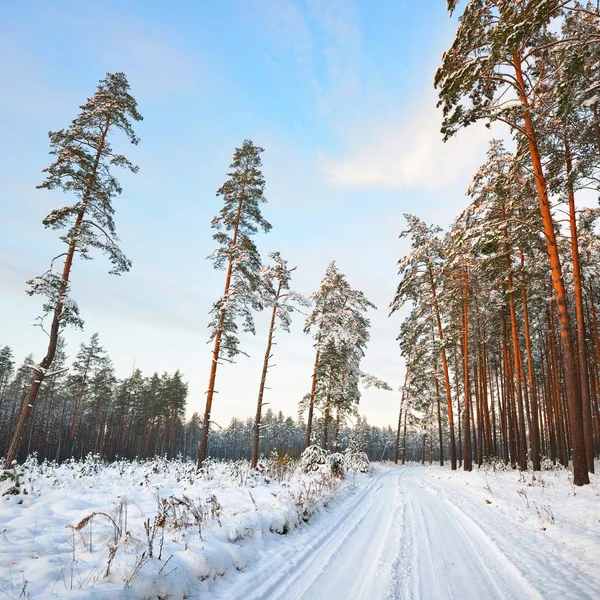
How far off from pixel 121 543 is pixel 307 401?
64.0 feet

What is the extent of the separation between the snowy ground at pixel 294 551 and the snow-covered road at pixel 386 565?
0.02m

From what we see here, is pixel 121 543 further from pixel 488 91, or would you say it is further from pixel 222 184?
pixel 222 184

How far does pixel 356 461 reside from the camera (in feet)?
77.8

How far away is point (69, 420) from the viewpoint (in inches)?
2485

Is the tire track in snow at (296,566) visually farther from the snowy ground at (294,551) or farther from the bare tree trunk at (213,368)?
the bare tree trunk at (213,368)

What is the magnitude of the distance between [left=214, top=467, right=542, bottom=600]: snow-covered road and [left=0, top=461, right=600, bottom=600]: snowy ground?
2 cm

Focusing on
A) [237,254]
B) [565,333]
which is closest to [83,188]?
[237,254]

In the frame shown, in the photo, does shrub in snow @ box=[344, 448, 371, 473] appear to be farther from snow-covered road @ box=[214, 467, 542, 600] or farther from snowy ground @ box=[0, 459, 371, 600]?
snow-covered road @ box=[214, 467, 542, 600]

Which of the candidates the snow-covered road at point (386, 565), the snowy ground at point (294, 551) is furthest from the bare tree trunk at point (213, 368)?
the snow-covered road at point (386, 565)

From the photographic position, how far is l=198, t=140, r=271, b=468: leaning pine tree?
16703 millimetres

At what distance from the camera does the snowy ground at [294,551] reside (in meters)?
3.73

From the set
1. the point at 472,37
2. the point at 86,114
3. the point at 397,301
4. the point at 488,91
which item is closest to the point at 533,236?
the point at 488,91

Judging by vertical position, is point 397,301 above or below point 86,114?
below

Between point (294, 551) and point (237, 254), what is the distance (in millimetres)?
14128
